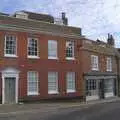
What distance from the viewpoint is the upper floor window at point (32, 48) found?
132 feet

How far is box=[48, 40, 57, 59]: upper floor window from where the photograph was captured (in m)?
42.2

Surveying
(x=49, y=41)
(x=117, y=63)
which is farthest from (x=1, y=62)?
(x=117, y=63)

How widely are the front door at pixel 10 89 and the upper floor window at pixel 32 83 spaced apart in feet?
5.51

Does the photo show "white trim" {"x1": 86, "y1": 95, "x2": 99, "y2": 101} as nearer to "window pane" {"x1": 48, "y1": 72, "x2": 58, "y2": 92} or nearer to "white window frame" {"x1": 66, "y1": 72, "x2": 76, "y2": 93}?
"white window frame" {"x1": 66, "y1": 72, "x2": 76, "y2": 93}

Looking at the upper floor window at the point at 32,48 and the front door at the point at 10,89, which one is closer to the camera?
the front door at the point at 10,89

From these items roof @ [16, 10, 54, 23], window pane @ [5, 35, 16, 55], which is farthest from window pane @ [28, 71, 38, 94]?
roof @ [16, 10, 54, 23]

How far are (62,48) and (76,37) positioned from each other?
257cm

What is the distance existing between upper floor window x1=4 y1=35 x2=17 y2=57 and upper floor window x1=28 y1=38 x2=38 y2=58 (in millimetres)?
1729

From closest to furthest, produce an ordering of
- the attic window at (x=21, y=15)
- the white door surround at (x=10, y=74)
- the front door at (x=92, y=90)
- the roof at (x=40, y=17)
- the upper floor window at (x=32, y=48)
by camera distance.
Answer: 1. the white door surround at (x=10, y=74)
2. the upper floor window at (x=32, y=48)
3. the attic window at (x=21, y=15)
4. the roof at (x=40, y=17)
5. the front door at (x=92, y=90)

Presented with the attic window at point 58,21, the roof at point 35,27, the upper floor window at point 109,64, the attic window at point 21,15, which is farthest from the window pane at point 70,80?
the upper floor window at point 109,64

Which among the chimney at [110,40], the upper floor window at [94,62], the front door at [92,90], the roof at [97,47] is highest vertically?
the chimney at [110,40]

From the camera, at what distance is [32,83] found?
40344mm

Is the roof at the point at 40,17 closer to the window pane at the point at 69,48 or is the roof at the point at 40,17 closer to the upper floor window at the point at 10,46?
the window pane at the point at 69,48

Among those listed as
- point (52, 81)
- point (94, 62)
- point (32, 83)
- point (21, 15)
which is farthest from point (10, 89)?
point (94, 62)
